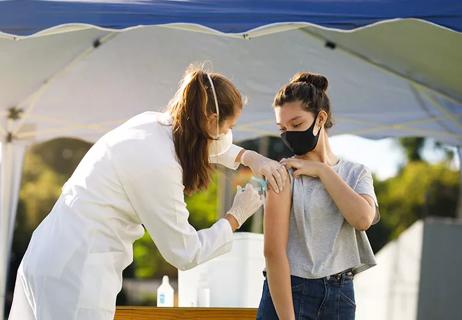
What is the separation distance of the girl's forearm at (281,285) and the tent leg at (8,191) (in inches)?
117

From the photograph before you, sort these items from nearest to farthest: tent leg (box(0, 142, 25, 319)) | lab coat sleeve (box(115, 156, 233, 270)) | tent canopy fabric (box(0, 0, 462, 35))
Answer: lab coat sleeve (box(115, 156, 233, 270)) < tent canopy fabric (box(0, 0, 462, 35)) < tent leg (box(0, 142, 25, 319))

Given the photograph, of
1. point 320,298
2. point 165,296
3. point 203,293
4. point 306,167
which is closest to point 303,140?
point 306,167

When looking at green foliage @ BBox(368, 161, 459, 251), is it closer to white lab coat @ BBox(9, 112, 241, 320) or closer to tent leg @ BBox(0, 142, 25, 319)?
tent leg @ BBox(0, 142, 25, 319)

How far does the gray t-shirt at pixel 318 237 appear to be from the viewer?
2855 millimetres

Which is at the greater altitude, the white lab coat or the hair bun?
the hair bun

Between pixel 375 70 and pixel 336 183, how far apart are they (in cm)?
245

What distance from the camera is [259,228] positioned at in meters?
14.2

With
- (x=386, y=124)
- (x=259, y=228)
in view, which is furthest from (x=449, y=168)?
(x=386, y=124)

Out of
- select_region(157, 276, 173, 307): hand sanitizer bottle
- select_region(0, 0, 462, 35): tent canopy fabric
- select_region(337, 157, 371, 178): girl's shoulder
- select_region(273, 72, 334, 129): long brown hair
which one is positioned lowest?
select_region(157, 276, 173, 307): hand sanitizer bottle

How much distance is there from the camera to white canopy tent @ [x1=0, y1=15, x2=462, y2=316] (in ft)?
16.7

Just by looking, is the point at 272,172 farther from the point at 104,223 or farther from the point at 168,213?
the point at 104,223

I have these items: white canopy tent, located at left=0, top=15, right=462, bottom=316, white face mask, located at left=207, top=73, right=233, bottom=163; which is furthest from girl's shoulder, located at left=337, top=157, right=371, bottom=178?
white canopy tent, located at left=0, top=15, right=462, bottom=316

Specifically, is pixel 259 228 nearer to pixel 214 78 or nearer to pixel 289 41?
pixel 289 41

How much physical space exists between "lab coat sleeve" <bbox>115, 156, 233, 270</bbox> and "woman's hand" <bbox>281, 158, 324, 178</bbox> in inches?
11.4
